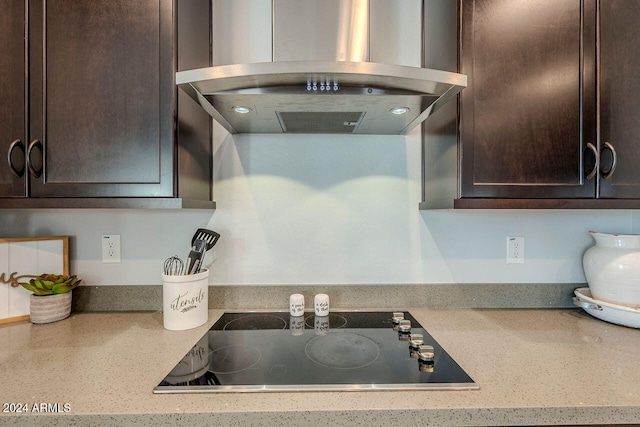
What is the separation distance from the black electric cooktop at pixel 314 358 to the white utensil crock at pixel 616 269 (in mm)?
698

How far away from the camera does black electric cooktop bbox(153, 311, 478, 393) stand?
804mm

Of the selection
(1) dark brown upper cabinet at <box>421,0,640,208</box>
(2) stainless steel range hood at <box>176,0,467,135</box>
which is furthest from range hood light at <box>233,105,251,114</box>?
(1) dark brown upper cabinet at <box>421,0,640,208</box>

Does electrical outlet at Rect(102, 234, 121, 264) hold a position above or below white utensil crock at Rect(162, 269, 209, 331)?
above

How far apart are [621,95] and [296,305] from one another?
4.32ft

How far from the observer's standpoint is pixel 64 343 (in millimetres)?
1036

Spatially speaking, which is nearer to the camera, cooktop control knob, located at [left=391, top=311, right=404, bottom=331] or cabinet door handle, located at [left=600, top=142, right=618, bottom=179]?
cabinet door handle, located at [left=600, top=142, right=618, bottom=179]

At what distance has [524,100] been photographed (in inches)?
41.1

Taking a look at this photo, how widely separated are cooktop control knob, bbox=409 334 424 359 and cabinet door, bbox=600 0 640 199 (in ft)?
2.46

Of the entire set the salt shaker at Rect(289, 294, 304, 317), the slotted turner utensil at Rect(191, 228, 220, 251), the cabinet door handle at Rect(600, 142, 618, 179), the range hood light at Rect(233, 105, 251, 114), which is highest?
the range hood light at Rect(233, 105, 251, 114)

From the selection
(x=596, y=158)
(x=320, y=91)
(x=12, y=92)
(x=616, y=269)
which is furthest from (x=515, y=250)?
(x=12, y=92)

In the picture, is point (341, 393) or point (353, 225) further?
point (353, 225)

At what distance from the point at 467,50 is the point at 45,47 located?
4.31 ft

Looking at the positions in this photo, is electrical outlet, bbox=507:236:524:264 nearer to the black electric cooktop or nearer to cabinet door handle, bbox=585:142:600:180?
cabinet door handle, bbox=585:142:600:180

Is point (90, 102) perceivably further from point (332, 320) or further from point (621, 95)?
point (621, 95)
